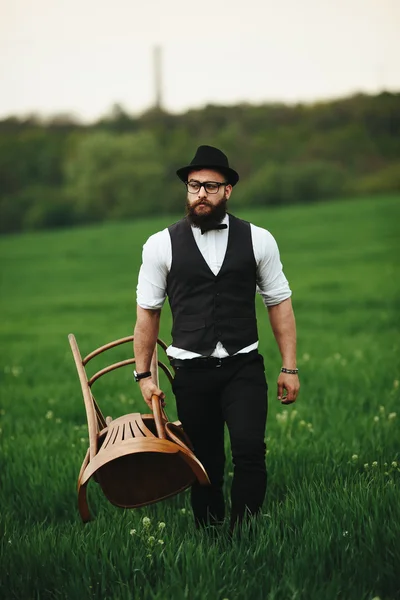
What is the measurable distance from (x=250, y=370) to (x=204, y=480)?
2.43 ft

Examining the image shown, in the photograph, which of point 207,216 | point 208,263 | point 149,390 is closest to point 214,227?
point 207,216

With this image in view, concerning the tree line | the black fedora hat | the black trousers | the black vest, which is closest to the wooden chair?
the black trousers

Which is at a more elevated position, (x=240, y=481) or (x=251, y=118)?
(x=251, y=118)

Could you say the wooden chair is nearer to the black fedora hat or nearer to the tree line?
the black fedora hat

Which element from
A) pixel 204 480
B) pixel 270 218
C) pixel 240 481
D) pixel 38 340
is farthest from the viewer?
pixel 270 218

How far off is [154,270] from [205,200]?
0.49m

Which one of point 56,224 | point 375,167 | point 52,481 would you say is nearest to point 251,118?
point 375,167

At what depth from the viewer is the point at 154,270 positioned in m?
4.52

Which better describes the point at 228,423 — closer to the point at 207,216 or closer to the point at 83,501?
the point at 83,501

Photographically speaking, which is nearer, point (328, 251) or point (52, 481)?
point (52, 481)

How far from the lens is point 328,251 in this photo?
28984 millimetres

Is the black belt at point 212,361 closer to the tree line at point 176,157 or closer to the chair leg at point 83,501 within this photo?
the chair leg at point 83,501

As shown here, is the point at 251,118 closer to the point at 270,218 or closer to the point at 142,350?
the point at 270,218

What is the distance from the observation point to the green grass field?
12.4 ft
